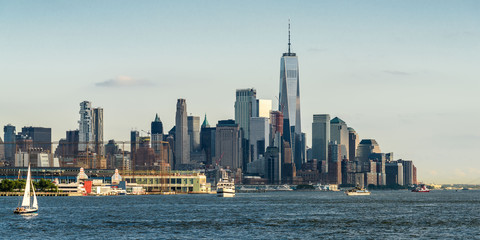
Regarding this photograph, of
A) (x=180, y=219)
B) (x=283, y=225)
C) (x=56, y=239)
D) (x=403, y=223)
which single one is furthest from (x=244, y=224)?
(x=56, y=239)

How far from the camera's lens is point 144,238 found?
11325 centimetres

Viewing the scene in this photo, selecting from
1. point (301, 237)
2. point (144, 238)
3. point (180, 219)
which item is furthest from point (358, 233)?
point (180, 219)

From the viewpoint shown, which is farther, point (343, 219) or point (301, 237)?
point (343, 219)

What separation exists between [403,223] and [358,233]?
26.0 metres

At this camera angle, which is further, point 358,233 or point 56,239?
point 358,233

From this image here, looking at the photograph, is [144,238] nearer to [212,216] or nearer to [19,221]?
[19,221]

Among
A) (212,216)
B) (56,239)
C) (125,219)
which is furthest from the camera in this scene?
(212,216)

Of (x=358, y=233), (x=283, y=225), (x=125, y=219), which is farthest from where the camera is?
(x=125, y=219)

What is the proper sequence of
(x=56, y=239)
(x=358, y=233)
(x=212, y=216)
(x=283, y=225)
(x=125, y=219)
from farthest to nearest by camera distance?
(x=212, y=216) → (x=125, y=219) → (x=283, y=225) → (x=358, y=233) → (x=56, y=239)

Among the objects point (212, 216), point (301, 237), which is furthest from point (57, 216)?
point (301, 237)

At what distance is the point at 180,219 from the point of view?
15488cm

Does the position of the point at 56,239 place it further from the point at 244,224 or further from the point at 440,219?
the point at 440,219

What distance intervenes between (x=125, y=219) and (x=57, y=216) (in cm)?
1667

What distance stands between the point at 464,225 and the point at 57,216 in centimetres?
8037
